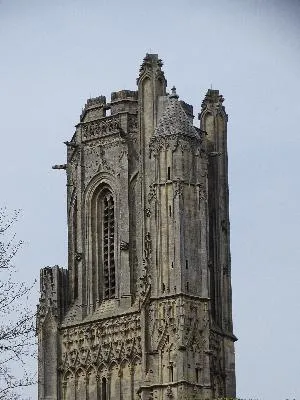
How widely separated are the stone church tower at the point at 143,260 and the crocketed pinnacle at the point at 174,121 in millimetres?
57

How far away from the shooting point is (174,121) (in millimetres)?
73188

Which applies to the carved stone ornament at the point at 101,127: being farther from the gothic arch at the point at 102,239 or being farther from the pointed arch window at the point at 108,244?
the pointed arch window at the point at 108,244

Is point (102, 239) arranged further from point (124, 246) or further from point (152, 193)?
point (152, 193)

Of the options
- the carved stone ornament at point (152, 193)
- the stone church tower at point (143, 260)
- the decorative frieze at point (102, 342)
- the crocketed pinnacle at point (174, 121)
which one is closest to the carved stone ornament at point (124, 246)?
the stone church tower at point (143, 260)

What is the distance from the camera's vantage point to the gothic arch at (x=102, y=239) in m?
74.7

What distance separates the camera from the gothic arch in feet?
245

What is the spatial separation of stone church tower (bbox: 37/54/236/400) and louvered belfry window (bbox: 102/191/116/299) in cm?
4

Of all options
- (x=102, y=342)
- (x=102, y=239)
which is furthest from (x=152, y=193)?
(x=102, y=342)

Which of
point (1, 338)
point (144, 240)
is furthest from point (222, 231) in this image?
point (1, 338)

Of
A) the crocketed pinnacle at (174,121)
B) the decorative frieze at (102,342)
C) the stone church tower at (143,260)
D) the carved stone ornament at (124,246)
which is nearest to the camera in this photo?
the stone church tower at (143,260)

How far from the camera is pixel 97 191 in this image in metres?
76.2

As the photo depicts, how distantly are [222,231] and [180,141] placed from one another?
5.34 meters

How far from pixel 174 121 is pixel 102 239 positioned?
6.16 metres

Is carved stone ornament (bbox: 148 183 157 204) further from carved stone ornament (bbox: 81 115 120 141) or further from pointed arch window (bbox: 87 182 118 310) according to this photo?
carved stone ornament (bbox: 81 115 120 141)
